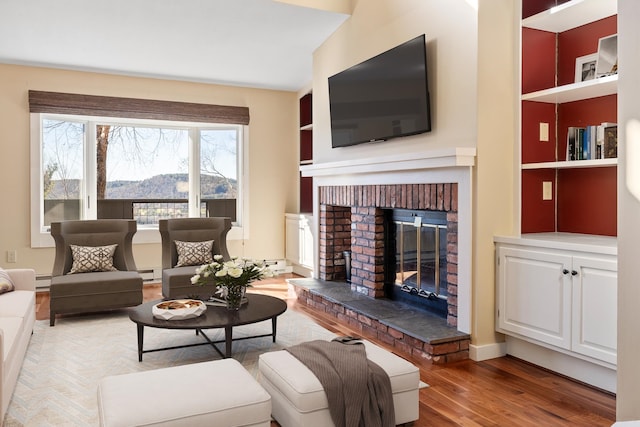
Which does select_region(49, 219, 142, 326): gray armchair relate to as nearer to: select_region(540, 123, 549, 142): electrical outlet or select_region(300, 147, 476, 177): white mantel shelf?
select_region(300, 147, 476, 177): white mantel shelf

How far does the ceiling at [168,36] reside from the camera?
4410 millimetres

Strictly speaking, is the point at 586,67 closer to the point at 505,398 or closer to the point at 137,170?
the point at 505,398

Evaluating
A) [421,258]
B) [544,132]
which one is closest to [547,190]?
[544,132]

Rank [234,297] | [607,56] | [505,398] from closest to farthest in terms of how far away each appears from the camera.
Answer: [505,398] → [607,56] → [234,297]

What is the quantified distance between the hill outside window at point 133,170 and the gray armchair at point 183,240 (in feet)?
4.07

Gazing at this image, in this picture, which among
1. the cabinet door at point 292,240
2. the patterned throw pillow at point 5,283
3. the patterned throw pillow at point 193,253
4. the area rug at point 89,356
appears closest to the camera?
the area rug at point 89,356

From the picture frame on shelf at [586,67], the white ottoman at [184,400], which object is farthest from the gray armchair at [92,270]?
the picture frame on shelf at [586,67]

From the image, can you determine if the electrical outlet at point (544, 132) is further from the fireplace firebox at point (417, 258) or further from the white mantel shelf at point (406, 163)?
the fireplace firebox at point (417, 258)

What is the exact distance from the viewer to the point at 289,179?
7.23m

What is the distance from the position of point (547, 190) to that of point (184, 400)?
287 centimetres

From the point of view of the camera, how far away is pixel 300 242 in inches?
263

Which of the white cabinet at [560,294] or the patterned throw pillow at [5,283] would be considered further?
the patterned throw pillow at [5,283]

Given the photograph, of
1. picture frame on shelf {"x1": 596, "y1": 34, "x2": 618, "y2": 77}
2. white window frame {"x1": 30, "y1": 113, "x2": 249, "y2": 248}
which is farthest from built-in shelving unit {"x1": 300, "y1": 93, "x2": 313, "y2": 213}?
picture frame on shelf {"x1": 596, "y1": 34, "x2": 618, "y2": 77}

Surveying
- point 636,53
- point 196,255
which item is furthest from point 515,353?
point 196,255
